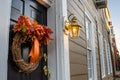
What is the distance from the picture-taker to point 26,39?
1.76 m

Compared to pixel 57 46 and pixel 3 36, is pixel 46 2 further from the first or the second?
pixel 3 36

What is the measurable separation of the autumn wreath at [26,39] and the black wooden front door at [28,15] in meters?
0.04

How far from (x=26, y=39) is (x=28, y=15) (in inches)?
12.0

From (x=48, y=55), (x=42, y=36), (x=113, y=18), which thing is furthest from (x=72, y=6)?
(x=113, y=18)

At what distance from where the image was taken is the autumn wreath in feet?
5.34

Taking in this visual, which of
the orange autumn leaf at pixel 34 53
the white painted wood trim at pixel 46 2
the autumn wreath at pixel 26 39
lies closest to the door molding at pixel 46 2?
the white painted wood trim at pixel 46 2

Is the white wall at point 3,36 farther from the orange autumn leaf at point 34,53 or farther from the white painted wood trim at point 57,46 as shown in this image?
the white painted wood trim at point 57,46

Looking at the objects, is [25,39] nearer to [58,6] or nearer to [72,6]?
[58,6]

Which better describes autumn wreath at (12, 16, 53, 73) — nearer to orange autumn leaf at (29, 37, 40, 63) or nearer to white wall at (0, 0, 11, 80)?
orange autumn leaf at (29, 37, 40, 63)

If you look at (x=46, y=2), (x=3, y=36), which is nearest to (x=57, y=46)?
(x=46, y=2)

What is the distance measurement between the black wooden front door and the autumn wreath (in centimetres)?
4

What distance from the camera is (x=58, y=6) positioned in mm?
2432

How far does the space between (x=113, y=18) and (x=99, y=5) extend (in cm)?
1060

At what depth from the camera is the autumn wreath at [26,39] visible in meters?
1.63
